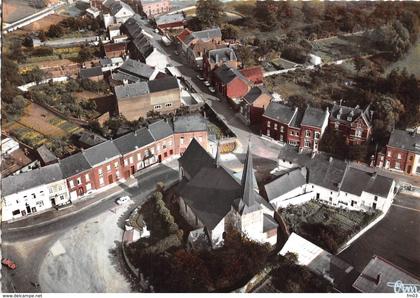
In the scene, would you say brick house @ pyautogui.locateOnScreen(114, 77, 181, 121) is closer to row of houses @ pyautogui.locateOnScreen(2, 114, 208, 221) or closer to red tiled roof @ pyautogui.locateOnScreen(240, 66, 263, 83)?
row of houses @ pyautogui.locateOnScreen(2, 114, 208, 221)

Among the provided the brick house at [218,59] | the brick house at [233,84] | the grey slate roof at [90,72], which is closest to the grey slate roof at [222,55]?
the brick house at [218,59]

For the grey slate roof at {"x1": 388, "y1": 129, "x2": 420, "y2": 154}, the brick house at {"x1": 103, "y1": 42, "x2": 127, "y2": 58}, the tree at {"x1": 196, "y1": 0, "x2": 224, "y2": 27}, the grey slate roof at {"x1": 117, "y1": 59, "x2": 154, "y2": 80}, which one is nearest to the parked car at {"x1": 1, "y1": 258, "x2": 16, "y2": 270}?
the grey slate roof at {"x1": 117, "y1": 59, "x2": 154, "y2": 80}

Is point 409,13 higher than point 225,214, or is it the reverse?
point 409,13

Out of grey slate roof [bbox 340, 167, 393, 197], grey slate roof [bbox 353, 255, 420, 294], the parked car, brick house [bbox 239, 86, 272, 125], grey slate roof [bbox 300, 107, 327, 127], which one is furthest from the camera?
brick house [bbox 239, 86, 272, 125]

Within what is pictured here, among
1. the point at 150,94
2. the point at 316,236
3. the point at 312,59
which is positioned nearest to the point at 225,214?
the point at 316,236

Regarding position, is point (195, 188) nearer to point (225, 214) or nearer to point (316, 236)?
point (225, 214)
